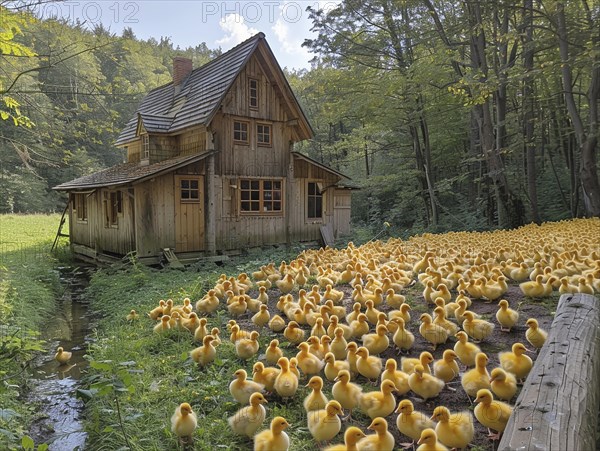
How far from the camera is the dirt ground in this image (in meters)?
3.69

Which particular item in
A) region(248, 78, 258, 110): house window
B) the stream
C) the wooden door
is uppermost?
region(248, 78, 258, 110): house window

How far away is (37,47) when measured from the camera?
813 cm

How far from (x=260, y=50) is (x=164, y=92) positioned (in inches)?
318

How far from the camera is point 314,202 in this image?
61.7 ft

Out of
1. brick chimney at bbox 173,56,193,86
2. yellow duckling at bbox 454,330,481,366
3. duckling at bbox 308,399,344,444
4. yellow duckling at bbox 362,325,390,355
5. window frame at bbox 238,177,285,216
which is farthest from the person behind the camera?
brick chimney at bbox 173,56,193,86

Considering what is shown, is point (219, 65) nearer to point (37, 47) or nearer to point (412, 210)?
point (37, 47)

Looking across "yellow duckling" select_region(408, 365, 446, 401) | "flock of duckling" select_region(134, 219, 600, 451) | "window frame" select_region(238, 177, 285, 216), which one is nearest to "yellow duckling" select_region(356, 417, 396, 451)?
"flock of duckling" select_region(134, 219, 600, 451)

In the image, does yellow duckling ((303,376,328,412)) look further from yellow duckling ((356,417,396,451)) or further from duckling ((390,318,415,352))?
duckling ((390,318,415,352))

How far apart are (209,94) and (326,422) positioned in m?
15.1

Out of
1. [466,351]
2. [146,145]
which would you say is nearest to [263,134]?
[146,145]

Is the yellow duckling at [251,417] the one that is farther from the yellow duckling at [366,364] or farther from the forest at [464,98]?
the forest at [464,98]

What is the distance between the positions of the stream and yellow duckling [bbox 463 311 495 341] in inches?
176

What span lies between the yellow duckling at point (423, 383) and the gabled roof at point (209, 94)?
1286cm

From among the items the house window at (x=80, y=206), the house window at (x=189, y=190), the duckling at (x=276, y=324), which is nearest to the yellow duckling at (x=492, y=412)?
the duckling at (x=276, y=324)
